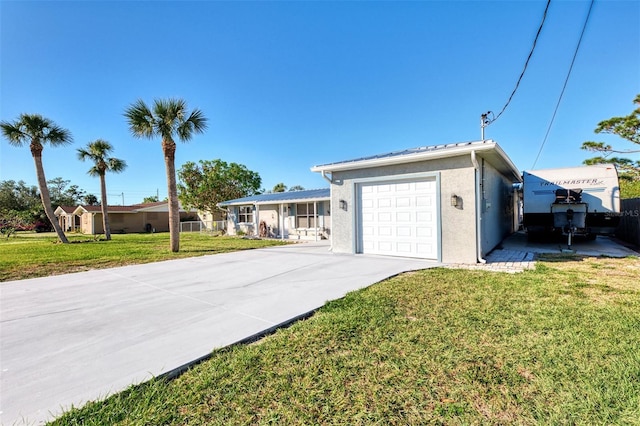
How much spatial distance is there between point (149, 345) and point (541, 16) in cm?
944

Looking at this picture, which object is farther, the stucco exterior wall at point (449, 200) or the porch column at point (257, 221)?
the porch column at point (257, 221)

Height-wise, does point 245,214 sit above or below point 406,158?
below

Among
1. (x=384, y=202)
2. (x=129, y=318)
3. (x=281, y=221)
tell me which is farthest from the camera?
(x=281, y=221)

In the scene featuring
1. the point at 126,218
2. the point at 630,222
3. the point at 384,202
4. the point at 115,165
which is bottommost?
the point at 630,222

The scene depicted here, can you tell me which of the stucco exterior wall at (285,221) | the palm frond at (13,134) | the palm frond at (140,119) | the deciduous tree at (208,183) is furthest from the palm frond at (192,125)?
the deciduous tree at (208,183)

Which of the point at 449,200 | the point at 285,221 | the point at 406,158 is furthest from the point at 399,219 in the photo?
the point at 285,221

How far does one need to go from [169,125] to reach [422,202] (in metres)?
11.0

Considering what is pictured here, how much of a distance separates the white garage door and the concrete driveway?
2.34 feet

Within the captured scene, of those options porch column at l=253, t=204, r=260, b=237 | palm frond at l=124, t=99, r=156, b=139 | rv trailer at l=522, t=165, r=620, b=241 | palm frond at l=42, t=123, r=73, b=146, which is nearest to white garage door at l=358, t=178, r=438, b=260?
rv trailer at l=522, t=165, r=620, b=241

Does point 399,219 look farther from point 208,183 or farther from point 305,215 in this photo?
point 208,183

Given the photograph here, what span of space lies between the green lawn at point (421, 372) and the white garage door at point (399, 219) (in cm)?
363

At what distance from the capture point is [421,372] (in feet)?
7.85

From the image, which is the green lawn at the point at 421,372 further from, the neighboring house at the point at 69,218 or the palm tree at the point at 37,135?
the neighboring house at the point at 69,218

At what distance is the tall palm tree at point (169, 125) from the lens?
11.6 metres
